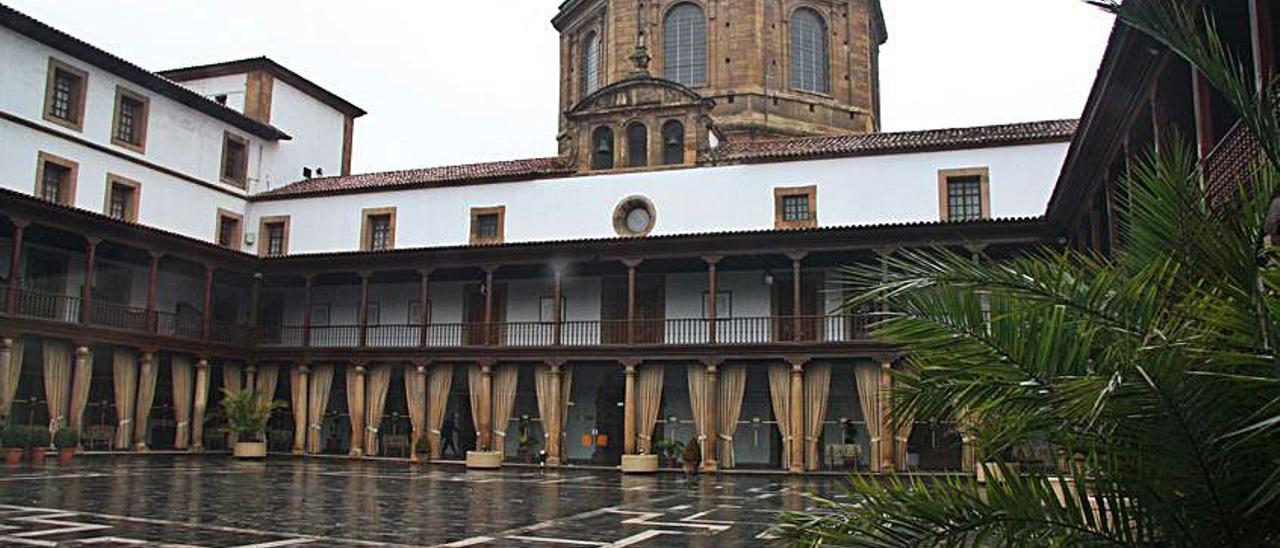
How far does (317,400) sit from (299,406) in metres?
0.53

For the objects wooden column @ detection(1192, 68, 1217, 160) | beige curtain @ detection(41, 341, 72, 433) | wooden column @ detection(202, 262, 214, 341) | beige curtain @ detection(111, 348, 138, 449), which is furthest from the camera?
wooden column @ detection(202, 262, 214, 341)

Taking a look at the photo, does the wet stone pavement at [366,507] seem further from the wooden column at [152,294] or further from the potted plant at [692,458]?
the wooden column at [152,294]

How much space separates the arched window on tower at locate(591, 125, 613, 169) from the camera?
31.8 meters

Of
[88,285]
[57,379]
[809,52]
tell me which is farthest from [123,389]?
[809,52]

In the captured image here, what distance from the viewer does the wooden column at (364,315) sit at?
3139cm

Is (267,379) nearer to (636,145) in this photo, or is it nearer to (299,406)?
(299,406)

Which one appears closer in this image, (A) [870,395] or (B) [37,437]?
(B) [37,437]

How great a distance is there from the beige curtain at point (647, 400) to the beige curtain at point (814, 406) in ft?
12.3

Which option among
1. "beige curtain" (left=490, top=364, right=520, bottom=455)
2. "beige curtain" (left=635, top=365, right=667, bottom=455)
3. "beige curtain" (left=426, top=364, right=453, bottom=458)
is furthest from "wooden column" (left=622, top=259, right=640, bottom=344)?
"beige curtain" (left=426, top=364, right=453, bottom=458)

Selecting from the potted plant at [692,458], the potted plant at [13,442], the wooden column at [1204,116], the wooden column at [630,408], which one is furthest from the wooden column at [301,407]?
the wooden column at [1204,116]

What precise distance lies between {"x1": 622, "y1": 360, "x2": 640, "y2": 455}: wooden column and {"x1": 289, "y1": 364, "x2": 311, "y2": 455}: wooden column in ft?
30.7

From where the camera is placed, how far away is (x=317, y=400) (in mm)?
31656

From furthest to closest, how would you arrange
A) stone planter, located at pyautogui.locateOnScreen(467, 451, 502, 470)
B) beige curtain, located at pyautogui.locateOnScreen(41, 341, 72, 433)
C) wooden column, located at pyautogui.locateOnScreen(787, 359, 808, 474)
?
1. stone planter, located at pyautogui.locateOnScreen(467, 451, 502, 470)
2. wooden column, located at pyautogui.locateOnScreen(787, 359, 808, 474)
3. beige curtain, located at pyautogui.locateOnScreen(41, 341, 72, 433)

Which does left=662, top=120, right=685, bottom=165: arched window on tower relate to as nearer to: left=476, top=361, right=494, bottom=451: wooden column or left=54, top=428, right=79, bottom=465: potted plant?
left=476, top=361, right=494, bottom=451: wooden column
